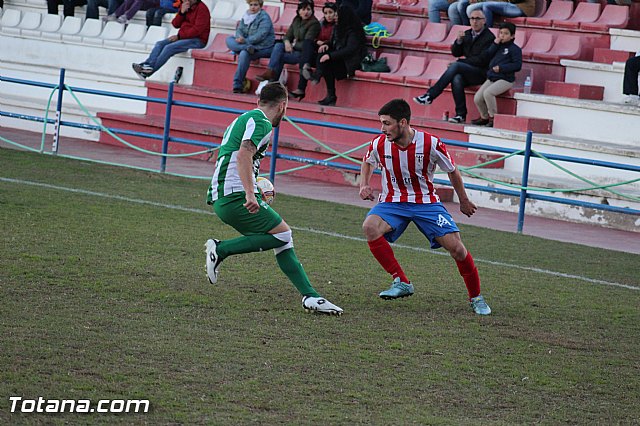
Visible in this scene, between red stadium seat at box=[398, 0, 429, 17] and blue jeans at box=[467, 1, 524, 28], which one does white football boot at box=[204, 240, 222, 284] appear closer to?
blue jeans at box=[467, 1, 524, 28]

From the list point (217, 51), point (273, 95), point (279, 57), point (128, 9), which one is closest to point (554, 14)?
point (279, 57)

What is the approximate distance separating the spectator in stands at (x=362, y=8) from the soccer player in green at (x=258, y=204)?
10.8 metres

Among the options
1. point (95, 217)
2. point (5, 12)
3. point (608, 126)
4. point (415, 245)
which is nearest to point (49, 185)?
point (95, 217)

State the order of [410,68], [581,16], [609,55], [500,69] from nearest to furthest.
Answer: [500,69]
[609,55]
[410,68]
[581,16]

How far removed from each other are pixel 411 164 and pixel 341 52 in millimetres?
9135

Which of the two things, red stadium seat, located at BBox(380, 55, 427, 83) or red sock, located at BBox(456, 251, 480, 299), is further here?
red stadium seat, located at BBox(380, 55, 427, 83)

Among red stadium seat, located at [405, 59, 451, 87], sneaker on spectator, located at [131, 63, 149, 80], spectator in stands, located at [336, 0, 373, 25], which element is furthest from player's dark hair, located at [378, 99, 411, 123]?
sneaker on spectator, located at [131, 63, 149, 80]

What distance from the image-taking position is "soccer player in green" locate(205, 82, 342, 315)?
704 cm

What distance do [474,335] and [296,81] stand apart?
38.4 ft

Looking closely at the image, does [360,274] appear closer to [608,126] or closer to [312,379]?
[312,379]

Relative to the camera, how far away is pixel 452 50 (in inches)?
626

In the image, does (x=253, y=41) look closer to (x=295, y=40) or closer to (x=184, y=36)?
(x=295, y=40)

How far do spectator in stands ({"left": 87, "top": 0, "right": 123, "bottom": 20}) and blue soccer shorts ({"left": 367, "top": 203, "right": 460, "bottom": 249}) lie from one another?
15072 mm

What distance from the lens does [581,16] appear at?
1742cm
